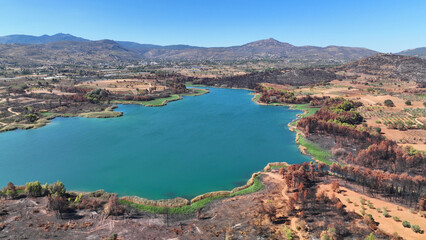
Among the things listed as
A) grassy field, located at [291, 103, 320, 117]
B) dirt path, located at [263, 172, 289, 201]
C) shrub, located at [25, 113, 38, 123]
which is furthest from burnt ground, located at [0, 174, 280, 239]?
grassy field, located at [291, 103, 320, 117]

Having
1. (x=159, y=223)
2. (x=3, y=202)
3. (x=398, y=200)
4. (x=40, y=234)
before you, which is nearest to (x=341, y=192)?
(x=398, y=200)

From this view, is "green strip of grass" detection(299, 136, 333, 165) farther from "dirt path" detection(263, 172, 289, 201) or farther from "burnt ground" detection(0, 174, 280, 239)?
"burnt ground" detection(0, 174, 280, 239)

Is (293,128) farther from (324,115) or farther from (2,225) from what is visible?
(2,225)

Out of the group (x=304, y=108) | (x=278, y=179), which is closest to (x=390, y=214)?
(x=278, y=179)

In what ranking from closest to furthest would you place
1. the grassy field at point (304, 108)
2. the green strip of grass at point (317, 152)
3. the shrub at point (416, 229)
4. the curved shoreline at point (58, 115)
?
the shrub at point (416, 229)
the green strip of grass at point (317, 152)
the curved shoreline at point (58, 115)
the grassy field at point (304, 108)

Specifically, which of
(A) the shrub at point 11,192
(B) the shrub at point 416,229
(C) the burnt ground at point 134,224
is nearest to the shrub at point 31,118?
(A) the shrub at point 11,192

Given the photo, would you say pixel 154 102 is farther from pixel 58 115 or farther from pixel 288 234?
pixel 288 234

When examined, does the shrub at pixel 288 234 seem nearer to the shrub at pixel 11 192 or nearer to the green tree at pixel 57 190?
the green tree at pixel 57 190

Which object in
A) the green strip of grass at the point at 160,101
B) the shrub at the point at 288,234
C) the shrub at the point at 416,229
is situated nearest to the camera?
the shrub at the point at 416,229
